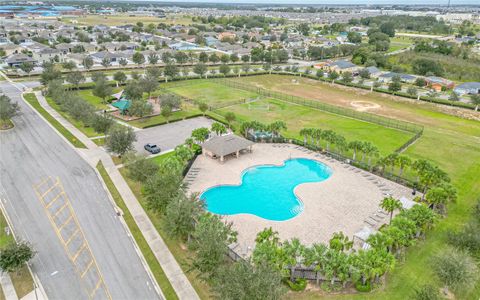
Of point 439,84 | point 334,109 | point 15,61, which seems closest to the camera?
point 334,109

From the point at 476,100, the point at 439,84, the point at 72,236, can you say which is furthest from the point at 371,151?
the point at 439,84

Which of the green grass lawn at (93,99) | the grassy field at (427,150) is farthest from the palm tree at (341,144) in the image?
the green grass lawn at (93,99)

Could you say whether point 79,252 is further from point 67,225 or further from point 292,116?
point 292,116

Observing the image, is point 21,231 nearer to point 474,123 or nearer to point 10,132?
point 10,132

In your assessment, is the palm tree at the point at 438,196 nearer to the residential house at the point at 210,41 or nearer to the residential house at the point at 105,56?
the residential house at the point at 105,56

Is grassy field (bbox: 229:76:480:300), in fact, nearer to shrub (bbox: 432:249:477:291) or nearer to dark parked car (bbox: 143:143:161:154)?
shrub (bbox: 432:249:477:291)

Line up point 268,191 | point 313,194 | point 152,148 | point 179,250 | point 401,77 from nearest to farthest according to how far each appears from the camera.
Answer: point 179,250
point 313,194
point 268,191
point 152,148
point 401,77

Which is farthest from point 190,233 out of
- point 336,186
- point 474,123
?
point 474,123

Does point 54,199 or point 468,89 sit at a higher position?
point 468,89

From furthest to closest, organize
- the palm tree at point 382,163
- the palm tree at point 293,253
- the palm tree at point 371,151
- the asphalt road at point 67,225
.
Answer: the palm tree at point 371,151
the palm tree at point 382,163
the asphalt road at point 67,225
the palm tree at point 293,253
